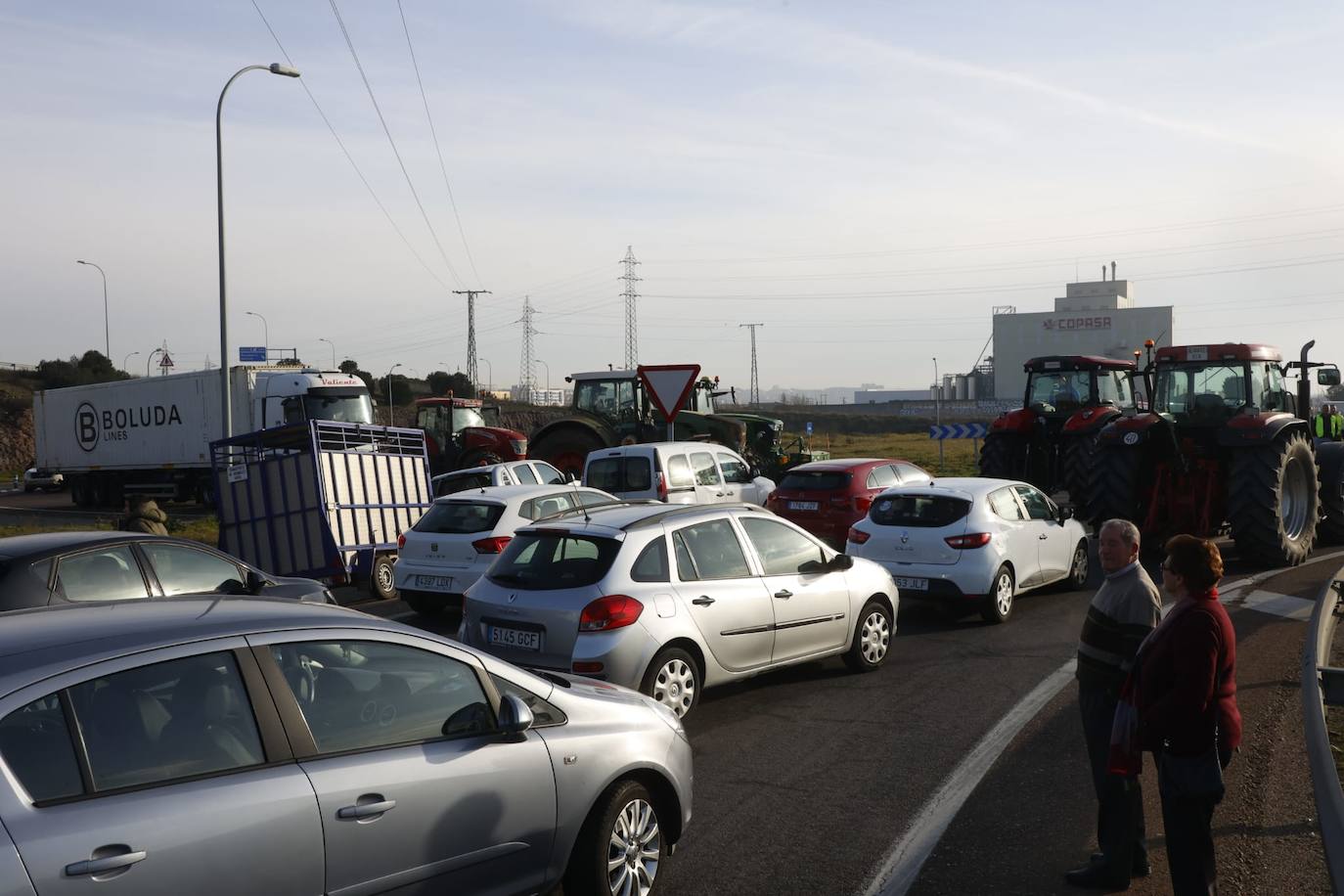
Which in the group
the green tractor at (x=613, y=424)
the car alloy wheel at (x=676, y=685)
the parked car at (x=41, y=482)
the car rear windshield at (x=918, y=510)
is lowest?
the parked car at (x=41, y=482)

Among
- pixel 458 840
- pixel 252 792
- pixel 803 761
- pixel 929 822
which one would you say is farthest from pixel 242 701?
pixel 803 761

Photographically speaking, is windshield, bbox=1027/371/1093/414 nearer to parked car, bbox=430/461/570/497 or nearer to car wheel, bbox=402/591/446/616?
parked car, bbox=430/461/570/497

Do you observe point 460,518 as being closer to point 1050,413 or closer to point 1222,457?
point 1222,457

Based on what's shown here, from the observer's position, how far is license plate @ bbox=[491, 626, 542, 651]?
789cm

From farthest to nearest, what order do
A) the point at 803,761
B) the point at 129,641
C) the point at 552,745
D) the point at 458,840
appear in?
the point at 803,761, the point at 552,745, the point at 458,840, the point at 129,641

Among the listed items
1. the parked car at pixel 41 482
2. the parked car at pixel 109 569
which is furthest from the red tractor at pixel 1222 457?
the parked car at pixel 41 482

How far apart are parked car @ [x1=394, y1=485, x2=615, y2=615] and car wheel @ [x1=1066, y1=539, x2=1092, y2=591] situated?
243 inches

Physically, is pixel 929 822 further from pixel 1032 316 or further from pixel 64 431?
pixel 1032 316

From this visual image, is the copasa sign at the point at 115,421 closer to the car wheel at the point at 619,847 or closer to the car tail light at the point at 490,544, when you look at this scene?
the car tail light at the point at 490,544

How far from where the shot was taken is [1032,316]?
102 metres

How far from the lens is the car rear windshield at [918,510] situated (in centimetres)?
1214

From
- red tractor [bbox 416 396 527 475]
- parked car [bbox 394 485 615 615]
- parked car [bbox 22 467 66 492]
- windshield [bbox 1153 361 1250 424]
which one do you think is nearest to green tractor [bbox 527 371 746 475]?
red tractor [bbox 416 396 527 475]

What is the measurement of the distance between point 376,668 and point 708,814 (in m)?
2.68

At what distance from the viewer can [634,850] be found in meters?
5.07
